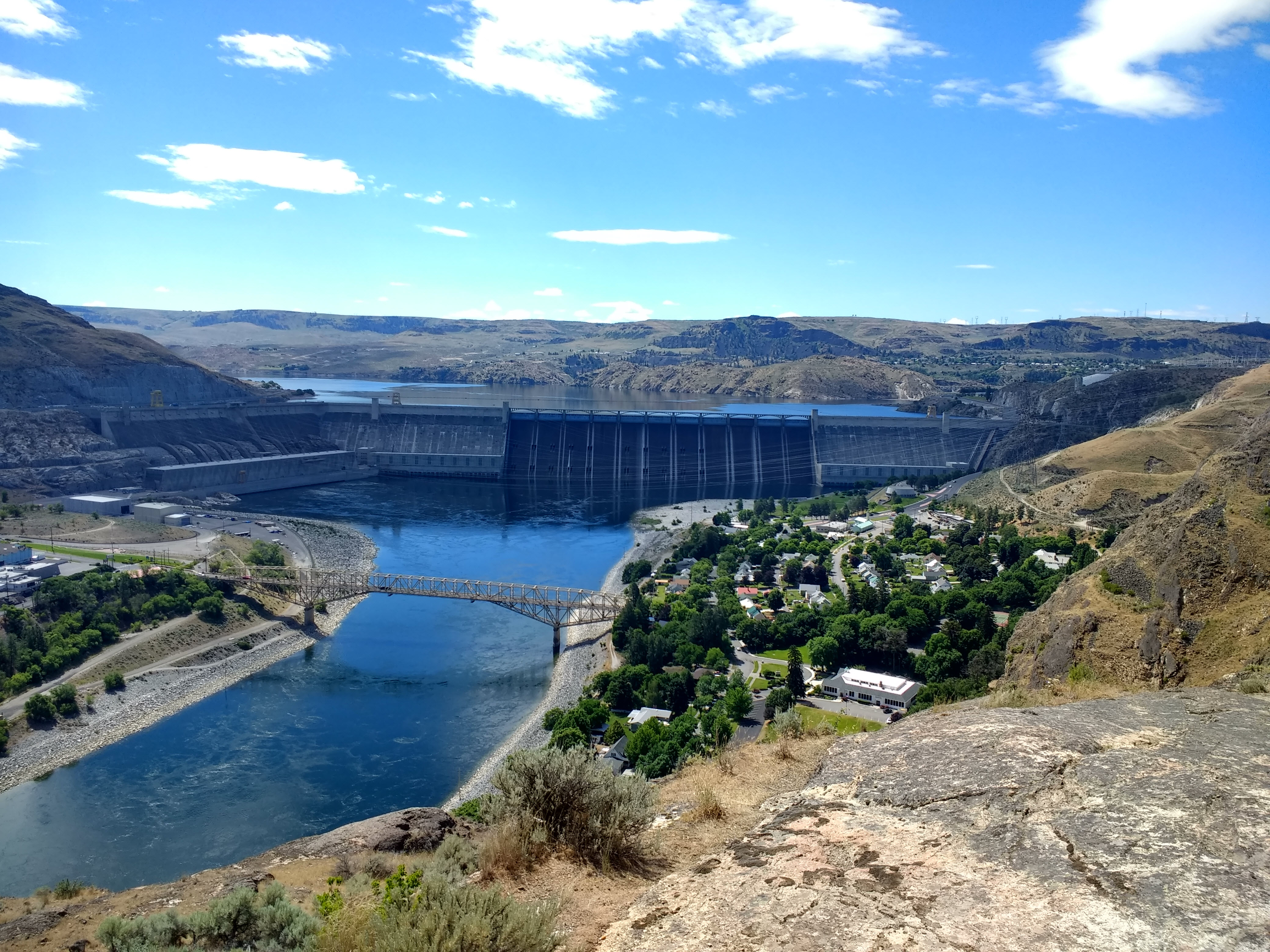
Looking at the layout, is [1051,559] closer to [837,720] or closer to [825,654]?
[825,654]

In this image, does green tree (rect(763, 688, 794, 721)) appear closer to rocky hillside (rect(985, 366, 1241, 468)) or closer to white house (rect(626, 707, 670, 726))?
white house (rect(626, 707, 670, 726))

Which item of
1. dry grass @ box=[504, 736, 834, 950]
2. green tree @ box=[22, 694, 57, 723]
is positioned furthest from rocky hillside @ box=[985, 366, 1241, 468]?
dry grass @ box=[504, 736, 834, 950]

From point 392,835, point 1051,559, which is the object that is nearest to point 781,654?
point 1051,559

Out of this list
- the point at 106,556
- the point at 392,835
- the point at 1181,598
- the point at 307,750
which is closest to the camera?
the point at 392,835

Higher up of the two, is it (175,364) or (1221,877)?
(175,364)

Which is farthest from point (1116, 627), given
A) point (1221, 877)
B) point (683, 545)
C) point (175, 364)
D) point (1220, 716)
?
point (175, 364)

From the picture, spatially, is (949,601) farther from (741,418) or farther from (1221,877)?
(741,418)
